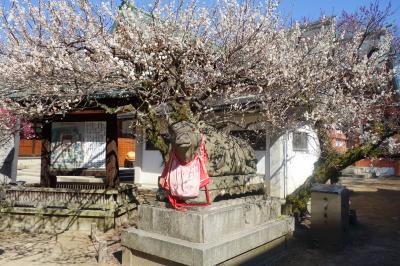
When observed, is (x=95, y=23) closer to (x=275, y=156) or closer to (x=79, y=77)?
(x=79, y=77)

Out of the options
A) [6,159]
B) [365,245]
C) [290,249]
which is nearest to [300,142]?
[365,245]

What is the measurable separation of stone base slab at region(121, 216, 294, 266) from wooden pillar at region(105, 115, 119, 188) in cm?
405

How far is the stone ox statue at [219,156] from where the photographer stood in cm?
516

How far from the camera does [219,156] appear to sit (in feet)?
20.2

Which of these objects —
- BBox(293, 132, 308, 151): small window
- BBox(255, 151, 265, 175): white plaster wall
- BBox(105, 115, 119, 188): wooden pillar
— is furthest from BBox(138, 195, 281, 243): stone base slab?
BBox(293, 132, 308, 151): small window

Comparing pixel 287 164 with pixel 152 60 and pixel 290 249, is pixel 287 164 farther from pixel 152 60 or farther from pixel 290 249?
pixel 152 60

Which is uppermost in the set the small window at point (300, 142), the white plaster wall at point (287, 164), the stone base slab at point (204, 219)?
the small window at point (300, 142)

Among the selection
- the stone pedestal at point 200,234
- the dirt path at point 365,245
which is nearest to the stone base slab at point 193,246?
the stone pedestal at point 200,234

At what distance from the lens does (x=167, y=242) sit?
5.34 metres

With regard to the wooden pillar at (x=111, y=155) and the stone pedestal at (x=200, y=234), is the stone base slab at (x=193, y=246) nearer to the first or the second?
the stone pedestal at (x=200, y=234)

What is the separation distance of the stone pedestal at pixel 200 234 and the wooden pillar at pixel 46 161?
5.45m

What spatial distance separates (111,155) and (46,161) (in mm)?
2163

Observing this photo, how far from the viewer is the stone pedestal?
16.8 feet

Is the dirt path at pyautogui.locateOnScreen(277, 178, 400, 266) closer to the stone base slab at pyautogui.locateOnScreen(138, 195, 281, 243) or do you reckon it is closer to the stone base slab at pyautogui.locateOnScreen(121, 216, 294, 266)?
the stone base slab at pyautogui.locateOnScreen(121, 216, 294, 266)
